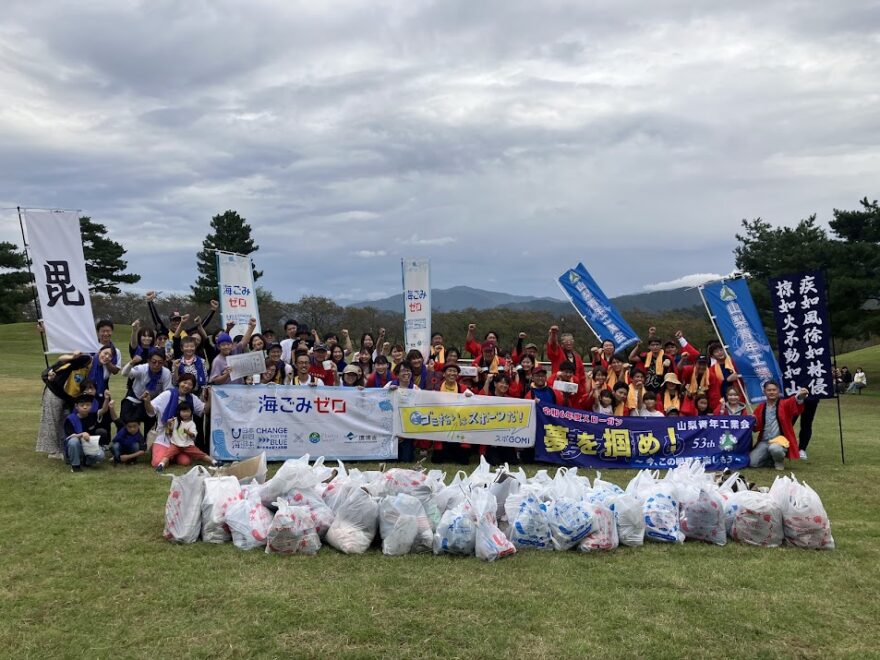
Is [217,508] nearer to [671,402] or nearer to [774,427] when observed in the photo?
[671,402]

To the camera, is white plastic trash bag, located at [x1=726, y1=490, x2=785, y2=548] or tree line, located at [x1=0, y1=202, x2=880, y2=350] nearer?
white plastic trash bag, located at [x1=726, y1=490, x2=785, y2=548]

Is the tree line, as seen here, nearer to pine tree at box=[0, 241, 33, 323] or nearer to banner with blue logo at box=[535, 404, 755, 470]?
pine tree at box=[0, 241, 33, 323]

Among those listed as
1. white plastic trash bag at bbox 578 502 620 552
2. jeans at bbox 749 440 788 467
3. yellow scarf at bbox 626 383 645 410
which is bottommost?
jeans at bbox 749 440 788 467

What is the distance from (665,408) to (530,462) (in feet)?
7.15

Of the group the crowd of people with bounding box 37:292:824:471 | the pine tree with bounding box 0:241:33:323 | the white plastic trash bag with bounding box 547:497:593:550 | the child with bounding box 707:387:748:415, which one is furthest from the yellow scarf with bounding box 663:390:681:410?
the pine tree with bounding box 0:241:33:323

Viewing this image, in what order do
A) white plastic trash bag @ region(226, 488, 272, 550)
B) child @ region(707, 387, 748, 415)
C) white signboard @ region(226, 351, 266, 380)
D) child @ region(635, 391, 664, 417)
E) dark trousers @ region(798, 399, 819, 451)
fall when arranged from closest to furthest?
white plastic trash bag @ region(226, 488, 272, 550)
white signboard @ region(226, 351, 266, 380)
child @ region(635, 391, 664, 417)
child @ region(707, 387, 748, 415)
dark trousers @ region(798, 399, 819, 451)

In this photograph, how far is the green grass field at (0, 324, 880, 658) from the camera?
11.5ft

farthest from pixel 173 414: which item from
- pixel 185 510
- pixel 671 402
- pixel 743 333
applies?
pixel 743 333

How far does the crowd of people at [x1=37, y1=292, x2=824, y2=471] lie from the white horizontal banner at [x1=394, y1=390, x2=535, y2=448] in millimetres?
261

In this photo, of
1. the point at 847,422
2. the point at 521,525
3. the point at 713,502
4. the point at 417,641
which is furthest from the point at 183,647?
the point at 847,422

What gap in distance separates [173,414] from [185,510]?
3.15m

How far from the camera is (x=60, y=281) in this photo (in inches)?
313

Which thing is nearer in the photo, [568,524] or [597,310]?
[568,524]

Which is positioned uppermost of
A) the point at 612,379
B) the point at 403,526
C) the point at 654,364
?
the point at 654,364
